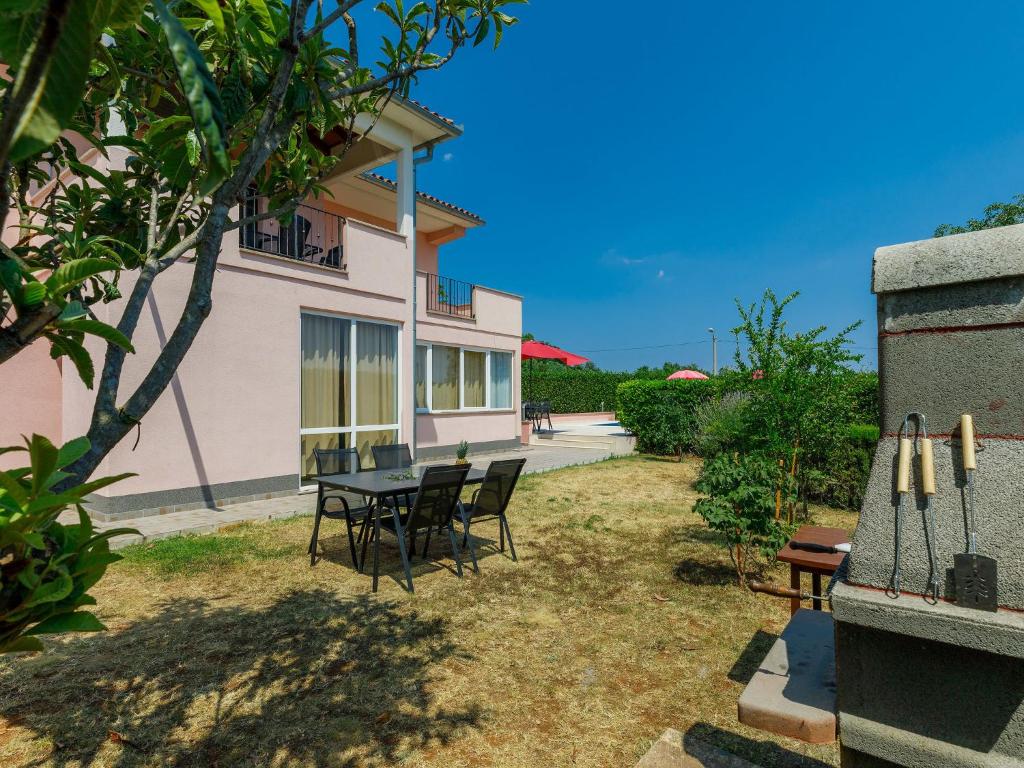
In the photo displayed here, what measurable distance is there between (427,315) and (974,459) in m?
11.8

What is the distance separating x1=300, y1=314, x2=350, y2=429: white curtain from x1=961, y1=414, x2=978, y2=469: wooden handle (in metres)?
8.88

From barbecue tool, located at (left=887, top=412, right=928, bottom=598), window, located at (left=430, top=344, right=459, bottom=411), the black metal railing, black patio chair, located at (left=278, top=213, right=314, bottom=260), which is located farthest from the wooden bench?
the black metal railing

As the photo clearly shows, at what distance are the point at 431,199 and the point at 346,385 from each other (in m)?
6.35

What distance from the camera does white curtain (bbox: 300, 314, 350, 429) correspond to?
9094 mm

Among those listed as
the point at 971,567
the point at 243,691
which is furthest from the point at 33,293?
the point at 243,691

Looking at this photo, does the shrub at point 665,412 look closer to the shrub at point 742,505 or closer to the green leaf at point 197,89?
the shrub at point 742,505

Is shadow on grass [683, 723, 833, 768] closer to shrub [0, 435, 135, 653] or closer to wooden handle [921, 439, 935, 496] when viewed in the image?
wooden handle [921, 439, 935, 496]

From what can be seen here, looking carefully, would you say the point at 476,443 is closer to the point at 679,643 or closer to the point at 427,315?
the point at 427,315

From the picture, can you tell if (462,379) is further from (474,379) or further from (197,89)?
(197,89)

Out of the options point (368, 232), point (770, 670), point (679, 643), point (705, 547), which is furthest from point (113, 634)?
point (368, 232)

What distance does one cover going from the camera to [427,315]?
1267cm

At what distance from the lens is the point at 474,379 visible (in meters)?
14.3

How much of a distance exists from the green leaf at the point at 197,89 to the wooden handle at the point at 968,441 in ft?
5.58

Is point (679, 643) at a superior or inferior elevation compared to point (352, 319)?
inferior
